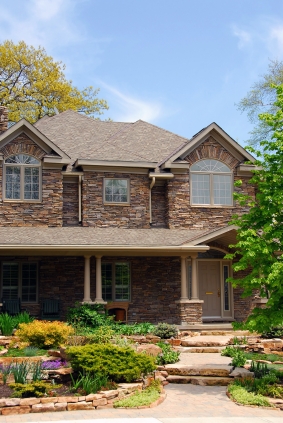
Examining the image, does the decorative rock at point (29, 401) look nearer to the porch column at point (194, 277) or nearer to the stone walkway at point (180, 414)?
the stone walkway at point (180, 414)

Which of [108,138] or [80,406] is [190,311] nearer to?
[108,138]

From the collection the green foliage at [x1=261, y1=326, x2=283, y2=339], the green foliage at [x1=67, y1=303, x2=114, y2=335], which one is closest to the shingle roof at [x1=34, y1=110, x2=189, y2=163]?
the green foliage at [x1=67, y1=303, x2=114, y2=335]

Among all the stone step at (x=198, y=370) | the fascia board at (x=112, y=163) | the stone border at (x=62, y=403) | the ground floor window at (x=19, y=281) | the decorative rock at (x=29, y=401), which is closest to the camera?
the stone border at (x=62, y=403)

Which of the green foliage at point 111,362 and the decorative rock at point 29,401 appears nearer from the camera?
the decorative rock at point 29,401

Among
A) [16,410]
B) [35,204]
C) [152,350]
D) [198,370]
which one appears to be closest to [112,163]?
[35,204]

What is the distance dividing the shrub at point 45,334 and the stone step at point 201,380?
3753 millimetres

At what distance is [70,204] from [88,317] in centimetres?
461

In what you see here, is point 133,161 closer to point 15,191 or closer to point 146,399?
point 15,191

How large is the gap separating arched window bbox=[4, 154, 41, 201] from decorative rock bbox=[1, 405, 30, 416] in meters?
11.6

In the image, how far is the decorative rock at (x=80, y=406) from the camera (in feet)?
32.8

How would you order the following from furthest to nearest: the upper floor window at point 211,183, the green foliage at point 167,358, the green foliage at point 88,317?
the upper floor window at point 211,183
the green foliage at point 88,317
the green foliage at point 167,358

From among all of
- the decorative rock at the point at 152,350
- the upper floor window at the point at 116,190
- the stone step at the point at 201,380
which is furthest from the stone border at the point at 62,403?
the upper floor window at the point at 116,190

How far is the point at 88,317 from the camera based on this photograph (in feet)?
60.2

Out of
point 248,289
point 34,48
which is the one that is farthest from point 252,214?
point 34,48
